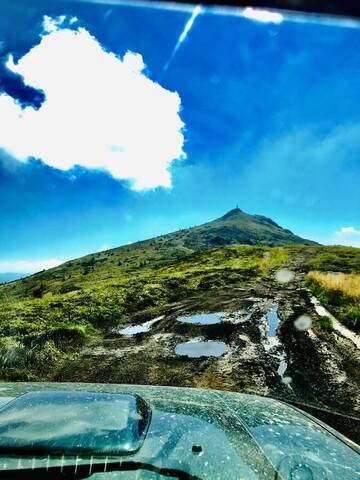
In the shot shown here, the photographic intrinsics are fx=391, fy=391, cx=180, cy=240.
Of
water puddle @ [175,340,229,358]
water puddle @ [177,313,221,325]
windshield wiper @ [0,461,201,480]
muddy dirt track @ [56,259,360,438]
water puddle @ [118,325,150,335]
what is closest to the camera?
windshield wiper @ [0,461,201,480]

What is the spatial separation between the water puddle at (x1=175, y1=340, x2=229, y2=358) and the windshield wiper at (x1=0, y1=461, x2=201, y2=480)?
29.4 ft

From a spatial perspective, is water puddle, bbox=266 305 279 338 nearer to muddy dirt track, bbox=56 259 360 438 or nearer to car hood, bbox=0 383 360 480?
muddy dirt track, bbox=56 259 360 438

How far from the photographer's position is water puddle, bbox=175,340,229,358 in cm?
1095

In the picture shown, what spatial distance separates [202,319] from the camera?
15.9 meters

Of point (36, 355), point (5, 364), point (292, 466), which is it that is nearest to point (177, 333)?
point (36, 355)

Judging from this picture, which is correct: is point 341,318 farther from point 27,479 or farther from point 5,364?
point 27,479

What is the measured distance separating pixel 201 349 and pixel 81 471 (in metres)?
9.80

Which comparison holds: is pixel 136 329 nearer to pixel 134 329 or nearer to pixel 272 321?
pixel 134 329

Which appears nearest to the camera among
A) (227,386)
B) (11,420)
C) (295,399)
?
(11,420)

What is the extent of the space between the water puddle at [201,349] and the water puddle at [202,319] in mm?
2762

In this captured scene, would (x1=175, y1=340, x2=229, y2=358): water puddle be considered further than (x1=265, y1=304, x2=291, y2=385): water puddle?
Yes

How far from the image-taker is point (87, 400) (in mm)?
3006

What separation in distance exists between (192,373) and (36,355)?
15.5 ft

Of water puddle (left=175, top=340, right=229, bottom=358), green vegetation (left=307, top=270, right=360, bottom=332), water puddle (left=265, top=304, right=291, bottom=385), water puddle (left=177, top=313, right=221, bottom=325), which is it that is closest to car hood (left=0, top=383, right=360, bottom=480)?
water puddle (left=265, top=304, right=291, bottom=385)
